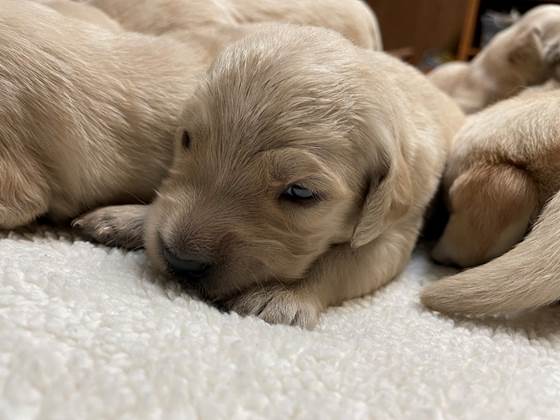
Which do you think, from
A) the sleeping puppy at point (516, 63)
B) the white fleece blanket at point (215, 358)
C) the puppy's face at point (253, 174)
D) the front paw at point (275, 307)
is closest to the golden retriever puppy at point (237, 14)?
the sleeping puppy at point (516, 63)

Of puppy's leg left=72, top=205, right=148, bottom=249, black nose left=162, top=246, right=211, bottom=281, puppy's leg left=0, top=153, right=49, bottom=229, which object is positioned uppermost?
puppy's leg left=0, top=153, right=49, bottom=229

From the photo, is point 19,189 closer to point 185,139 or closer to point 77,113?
point 77,113

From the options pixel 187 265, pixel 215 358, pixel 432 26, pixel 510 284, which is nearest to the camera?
pixel 215 358

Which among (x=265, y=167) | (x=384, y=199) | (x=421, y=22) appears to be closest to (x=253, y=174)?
(x=265, y=167)

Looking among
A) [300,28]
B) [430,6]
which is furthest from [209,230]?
[430,6]

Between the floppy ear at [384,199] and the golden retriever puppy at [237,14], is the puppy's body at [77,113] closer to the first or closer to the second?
the golden retriever puppy at [237,14]

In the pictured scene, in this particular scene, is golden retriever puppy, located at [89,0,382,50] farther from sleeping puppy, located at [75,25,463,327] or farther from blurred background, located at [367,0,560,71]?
blurred background, located at [367,0,560,71]

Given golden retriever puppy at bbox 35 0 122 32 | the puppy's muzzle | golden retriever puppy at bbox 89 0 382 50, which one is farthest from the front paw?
golden retriever puppy at bbox 89 0 382 50
